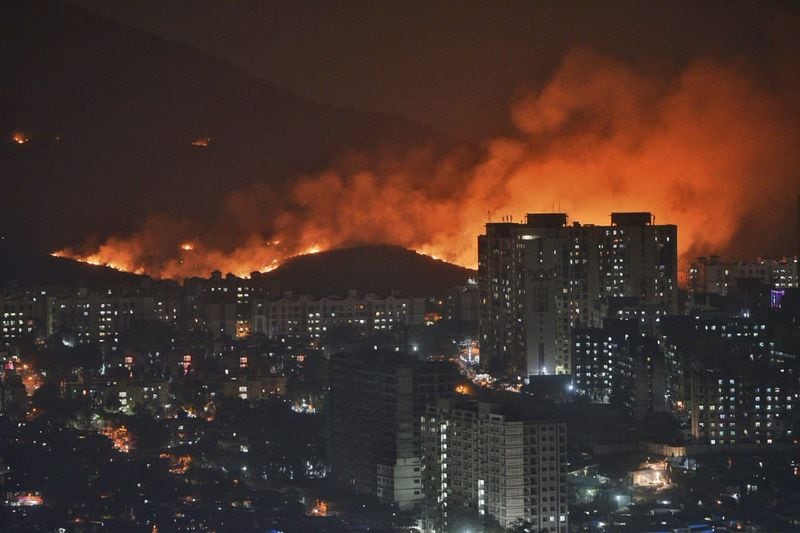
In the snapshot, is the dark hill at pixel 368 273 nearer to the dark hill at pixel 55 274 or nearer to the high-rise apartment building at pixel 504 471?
the dark hill at pixel 55 274

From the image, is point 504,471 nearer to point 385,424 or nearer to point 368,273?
point 385,424

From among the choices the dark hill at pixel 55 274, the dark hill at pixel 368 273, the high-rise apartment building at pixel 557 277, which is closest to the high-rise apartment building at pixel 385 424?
the high-rise apartment building at pixel 557 277

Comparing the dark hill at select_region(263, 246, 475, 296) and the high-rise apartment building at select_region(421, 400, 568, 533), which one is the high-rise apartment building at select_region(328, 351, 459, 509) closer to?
the high-rise apartment building at select_region(421, 400, 568, 533)

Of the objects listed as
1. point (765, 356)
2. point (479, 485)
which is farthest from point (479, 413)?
point (765, 356)

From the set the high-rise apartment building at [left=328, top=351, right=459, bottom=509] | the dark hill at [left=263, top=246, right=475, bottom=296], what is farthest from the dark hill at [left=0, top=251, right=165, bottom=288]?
the high-rise apartment building at [left=328, top=351, right=459, bottom=509]

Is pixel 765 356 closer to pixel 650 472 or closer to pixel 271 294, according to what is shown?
pixel 650 472

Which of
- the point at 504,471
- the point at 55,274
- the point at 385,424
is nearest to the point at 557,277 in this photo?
the point at 385,424
